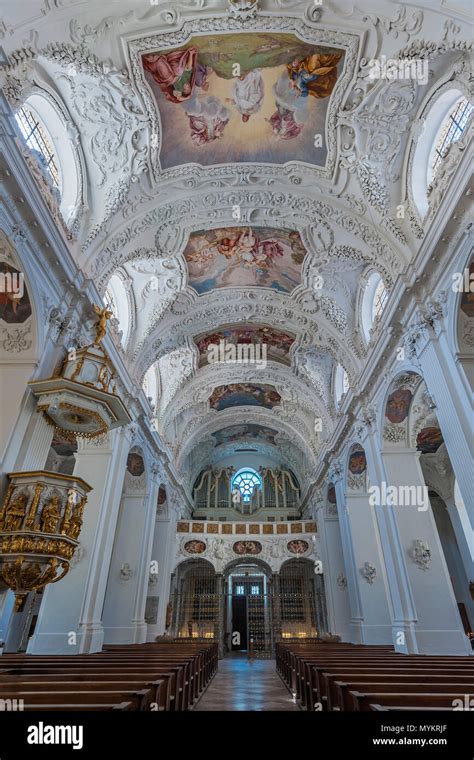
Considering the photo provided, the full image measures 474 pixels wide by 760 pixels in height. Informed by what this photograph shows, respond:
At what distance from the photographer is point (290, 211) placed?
11.1 metres

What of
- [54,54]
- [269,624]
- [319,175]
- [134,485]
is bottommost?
[269,624]

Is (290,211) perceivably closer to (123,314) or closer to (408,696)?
(123,314)

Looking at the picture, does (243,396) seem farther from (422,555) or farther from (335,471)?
(422,555)

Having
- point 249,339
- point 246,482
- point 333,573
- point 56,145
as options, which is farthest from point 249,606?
point 56,145

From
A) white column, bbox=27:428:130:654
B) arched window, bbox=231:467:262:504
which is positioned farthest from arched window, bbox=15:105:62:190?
arched window, bbox=231:467:262:504

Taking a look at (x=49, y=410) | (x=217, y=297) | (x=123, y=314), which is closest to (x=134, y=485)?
(x=123, y=314)

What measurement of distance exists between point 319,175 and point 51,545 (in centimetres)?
950

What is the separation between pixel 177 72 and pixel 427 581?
1218 cm

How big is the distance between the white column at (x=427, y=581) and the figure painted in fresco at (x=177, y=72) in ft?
32.9

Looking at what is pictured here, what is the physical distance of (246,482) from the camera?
27.6 metres

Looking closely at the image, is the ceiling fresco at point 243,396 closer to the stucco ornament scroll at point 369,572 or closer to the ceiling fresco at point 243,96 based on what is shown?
the stucco ornament scroll at point 369,572

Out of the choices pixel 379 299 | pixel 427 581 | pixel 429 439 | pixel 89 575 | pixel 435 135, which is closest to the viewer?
pixel 435 135

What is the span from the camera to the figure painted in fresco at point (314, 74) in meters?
8.09

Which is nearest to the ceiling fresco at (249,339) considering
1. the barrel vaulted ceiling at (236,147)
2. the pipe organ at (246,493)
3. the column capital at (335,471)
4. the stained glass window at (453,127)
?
the barrel vaulted ceiling at (236,147)
